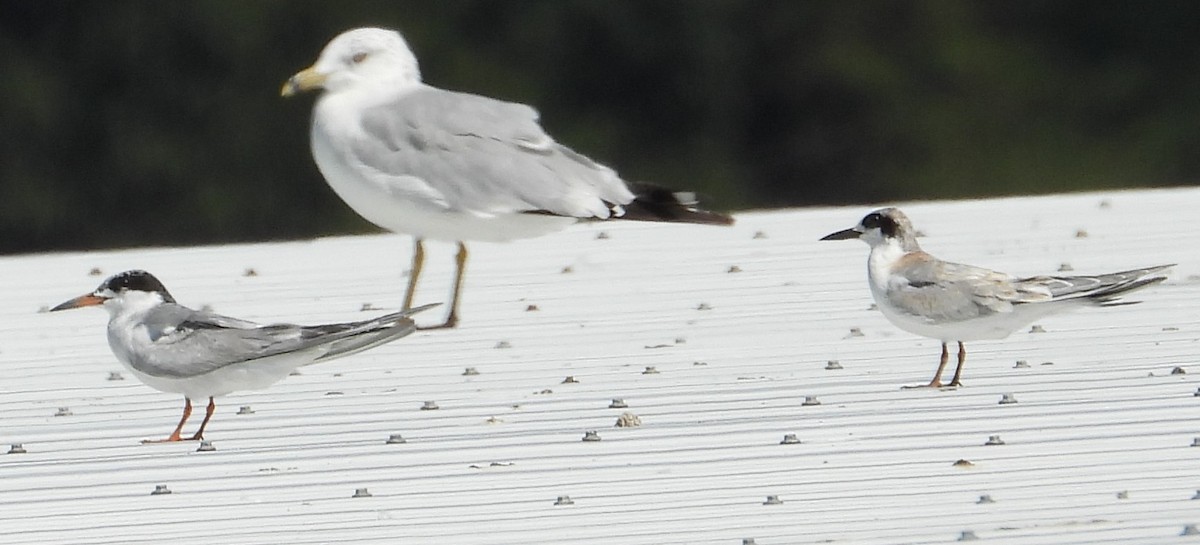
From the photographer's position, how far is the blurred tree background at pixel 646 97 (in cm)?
2400

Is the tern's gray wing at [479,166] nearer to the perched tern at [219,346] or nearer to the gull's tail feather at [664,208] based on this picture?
the gull's tail feather at [664,208]

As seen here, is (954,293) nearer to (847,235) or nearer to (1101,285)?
(1101,285)

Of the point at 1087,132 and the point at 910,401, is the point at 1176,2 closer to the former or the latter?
the point at 1087,132

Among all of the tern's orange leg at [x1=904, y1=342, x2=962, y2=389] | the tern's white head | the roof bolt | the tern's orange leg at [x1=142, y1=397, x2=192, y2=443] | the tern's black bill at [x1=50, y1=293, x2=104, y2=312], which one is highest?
the tern's orange leg at [x1=904, y1=342, x2=962, y2=389]

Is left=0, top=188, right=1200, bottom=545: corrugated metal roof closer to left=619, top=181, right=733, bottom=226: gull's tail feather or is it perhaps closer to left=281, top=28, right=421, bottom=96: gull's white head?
left=619, top=181, right=733, bottom=226: gull's tail feather

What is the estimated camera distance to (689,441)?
5246mm

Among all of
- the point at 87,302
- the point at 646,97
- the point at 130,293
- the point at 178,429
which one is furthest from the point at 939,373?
the point at 646,97

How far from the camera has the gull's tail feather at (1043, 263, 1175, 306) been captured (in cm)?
620

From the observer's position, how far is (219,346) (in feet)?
19.0

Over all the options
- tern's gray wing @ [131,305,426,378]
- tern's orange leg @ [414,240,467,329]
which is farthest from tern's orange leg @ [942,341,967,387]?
tern's orange leg @ [414,240,467,329]

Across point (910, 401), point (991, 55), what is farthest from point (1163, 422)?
point (991, 55)

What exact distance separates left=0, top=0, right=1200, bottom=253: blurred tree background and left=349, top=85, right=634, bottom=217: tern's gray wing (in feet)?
51.8

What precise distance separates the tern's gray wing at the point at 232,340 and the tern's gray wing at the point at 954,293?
53.1 inches

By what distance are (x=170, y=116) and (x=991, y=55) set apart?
878 centimetres
